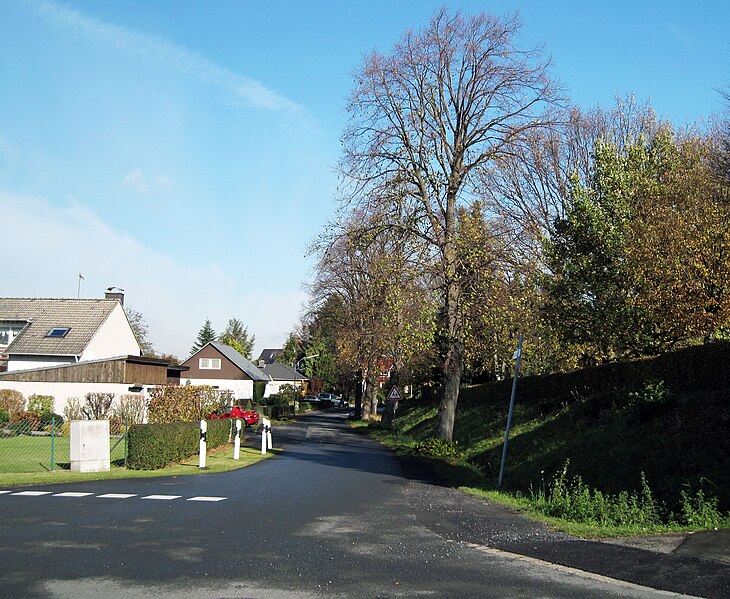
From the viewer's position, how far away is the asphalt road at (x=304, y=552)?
7.00m

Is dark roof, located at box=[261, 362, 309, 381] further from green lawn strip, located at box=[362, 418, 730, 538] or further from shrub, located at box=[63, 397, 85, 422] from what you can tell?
green lawn strip, located at box=[362, 418, 730, 538]

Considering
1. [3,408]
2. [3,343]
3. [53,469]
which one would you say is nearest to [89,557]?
[53,469]

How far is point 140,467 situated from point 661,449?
14.0 meters

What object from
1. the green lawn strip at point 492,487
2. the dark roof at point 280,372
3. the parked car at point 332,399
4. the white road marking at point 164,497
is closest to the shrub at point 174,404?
the green lawn strip at point 492,487

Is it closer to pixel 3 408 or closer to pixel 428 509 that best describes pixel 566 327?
pixel 428 509

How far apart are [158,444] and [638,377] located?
13.7m

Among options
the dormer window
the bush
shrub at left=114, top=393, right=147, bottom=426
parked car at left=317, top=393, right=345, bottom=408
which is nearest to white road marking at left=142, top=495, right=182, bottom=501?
shrub at left=114, top=393, right=147, bottom=426

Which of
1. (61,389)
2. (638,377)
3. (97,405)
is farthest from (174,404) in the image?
(638,377)

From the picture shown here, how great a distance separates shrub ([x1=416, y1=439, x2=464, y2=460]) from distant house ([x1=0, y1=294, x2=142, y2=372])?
30.7 m

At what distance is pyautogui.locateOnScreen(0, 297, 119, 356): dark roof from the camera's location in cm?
4994

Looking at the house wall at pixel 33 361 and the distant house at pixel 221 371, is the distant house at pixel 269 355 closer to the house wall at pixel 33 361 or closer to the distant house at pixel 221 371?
the distant house at pixel 221 371

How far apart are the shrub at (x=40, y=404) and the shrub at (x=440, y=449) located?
24.1 m

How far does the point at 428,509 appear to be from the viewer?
12.8 metres

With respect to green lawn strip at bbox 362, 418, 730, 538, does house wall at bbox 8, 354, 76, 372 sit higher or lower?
higher
